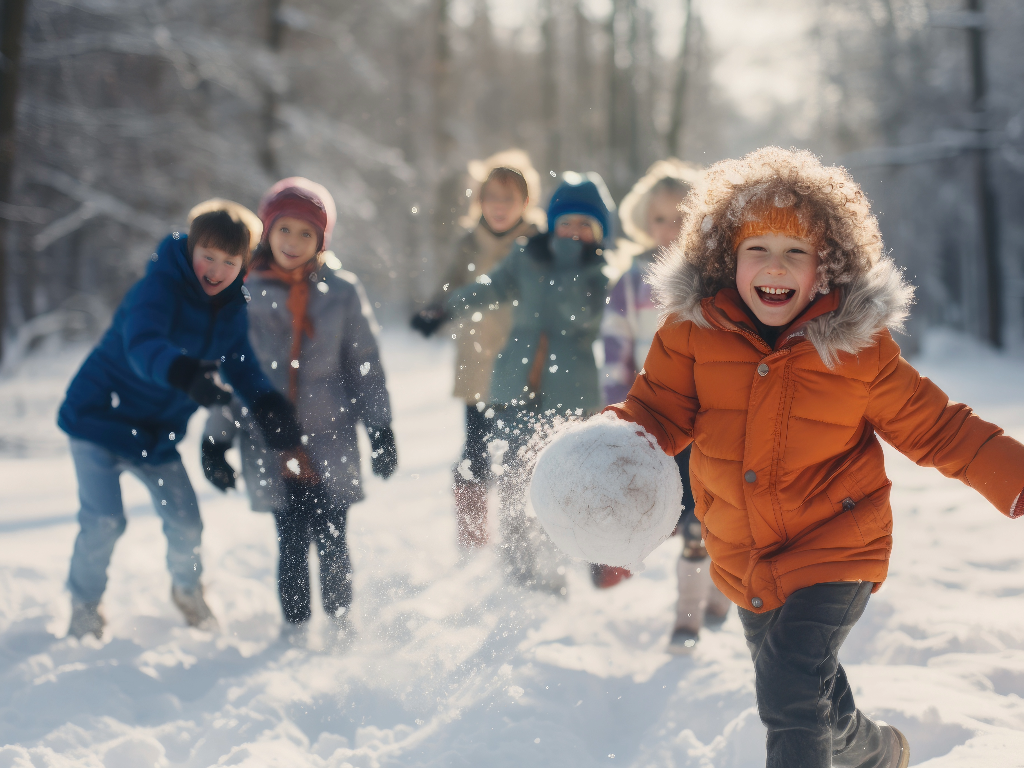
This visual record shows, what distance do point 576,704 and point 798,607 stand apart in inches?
45.0

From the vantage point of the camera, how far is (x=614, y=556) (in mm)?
2020

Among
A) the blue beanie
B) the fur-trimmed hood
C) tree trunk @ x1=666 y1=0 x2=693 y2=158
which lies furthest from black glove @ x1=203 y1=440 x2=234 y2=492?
tree trunk @ x1=666 y1=0 x2=693 y2=158

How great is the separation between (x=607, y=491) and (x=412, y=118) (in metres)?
24.9

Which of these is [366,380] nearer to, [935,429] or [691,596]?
[691,596]

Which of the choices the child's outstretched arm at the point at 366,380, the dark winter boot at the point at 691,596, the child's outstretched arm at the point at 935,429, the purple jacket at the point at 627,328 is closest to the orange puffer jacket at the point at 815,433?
the child's outstretched arm at the point at 935,429

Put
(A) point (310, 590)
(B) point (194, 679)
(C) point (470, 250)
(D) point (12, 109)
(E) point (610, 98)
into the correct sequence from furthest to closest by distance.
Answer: (E) point (610, 98)
(D) point (12, 109)
(C) point (470, 250)
(A) point (310, 590)
(B) point (194, 679)

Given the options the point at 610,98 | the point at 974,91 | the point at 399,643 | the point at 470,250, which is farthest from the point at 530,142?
the point at 399,643

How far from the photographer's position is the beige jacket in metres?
4.50

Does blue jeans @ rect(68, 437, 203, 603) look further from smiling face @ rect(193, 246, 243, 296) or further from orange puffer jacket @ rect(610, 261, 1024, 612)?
orange puffer jacket @ rect(610, 261, 1024, 612)

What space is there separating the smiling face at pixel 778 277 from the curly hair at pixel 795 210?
4 centimetres

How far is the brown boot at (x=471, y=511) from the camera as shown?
4.76 meters

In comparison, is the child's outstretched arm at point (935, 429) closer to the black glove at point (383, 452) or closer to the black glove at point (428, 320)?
the black glove at point (383, 452)

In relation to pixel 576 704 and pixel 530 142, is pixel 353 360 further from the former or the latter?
pixel 530 142

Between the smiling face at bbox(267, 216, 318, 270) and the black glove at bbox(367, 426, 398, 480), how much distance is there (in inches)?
34.7
